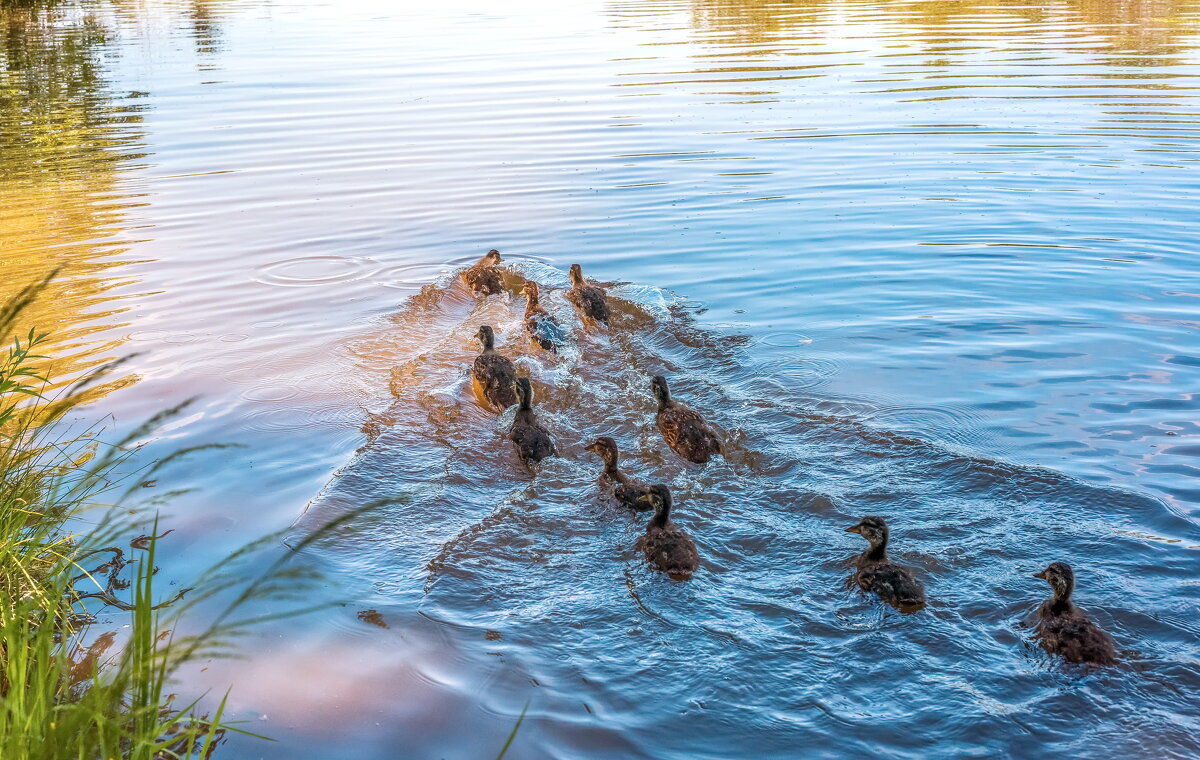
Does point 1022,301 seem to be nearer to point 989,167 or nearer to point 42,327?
point 989,167

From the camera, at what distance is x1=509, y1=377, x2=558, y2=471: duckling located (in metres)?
A: 7.52

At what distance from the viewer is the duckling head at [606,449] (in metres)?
7.14

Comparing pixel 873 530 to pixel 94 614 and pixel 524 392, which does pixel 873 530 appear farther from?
pixel 94 614

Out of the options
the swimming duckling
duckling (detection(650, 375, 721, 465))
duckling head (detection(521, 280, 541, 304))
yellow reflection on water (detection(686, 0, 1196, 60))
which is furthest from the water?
yellow reflection on water (detection(686, 0, 1196, 60))

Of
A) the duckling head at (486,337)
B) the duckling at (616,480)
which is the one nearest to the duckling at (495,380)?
the duckling head at (486,337)

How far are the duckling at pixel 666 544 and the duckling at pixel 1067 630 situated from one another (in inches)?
74.4

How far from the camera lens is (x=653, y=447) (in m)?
7.77

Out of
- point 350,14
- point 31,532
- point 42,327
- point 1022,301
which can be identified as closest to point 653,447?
point 31,532

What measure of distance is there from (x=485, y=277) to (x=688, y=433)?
4.49 metres

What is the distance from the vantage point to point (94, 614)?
5.64m

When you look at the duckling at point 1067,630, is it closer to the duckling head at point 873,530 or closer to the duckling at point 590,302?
the duckling head at point 873,530

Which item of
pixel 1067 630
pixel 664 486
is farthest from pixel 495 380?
pixel 1067 630

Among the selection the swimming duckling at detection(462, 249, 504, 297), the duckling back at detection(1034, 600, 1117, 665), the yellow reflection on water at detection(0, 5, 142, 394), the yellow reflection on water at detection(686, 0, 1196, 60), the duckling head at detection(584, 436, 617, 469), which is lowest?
the duckling back at detection(1034, 600, 1117, 665)

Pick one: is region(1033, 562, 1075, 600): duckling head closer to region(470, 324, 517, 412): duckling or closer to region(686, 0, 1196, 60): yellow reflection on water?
region(470, 324, 517, 412): duckling
